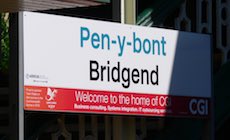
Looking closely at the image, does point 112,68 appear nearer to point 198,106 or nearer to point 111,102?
point 111,102

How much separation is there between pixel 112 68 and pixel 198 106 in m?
1.20

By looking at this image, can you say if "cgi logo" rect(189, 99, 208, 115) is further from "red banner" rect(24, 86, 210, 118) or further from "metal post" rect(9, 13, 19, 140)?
"metal post" rect(9, 13, 19, 140)

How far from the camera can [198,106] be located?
32.8ft

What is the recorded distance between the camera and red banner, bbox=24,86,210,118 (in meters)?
8.52

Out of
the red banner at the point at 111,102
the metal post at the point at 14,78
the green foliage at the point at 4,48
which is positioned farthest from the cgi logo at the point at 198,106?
the green foliage at the point at 4,48

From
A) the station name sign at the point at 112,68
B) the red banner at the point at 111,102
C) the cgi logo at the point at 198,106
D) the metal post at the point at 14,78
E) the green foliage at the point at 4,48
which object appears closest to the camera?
the metal post at the point at 14,78

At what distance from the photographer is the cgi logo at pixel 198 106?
991 cm

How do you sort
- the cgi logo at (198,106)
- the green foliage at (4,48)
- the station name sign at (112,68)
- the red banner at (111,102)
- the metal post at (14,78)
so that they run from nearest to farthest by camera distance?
the metal post at (14,78) → the red banner at (111,102) → the station name sign at (112,68) → the cgi logo at (198,106) → the green foliage at (4,48)

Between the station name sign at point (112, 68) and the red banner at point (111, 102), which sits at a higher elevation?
the station name sign at point (112, 68)

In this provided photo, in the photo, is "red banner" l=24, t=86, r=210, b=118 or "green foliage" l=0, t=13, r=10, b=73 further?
"green foliage" l=0, t=13, r=10, b=73

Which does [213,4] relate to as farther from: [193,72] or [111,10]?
[193,72]

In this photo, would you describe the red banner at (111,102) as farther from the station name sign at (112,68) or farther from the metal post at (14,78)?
the metal post at (14,78)

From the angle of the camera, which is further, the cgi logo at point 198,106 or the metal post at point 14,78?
the cgi logo at point 198,106

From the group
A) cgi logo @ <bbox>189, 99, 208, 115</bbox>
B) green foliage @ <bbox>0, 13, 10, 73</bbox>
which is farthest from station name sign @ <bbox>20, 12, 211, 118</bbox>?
green foliage @ <bbox>0, 13, 10, 73</bbox>
